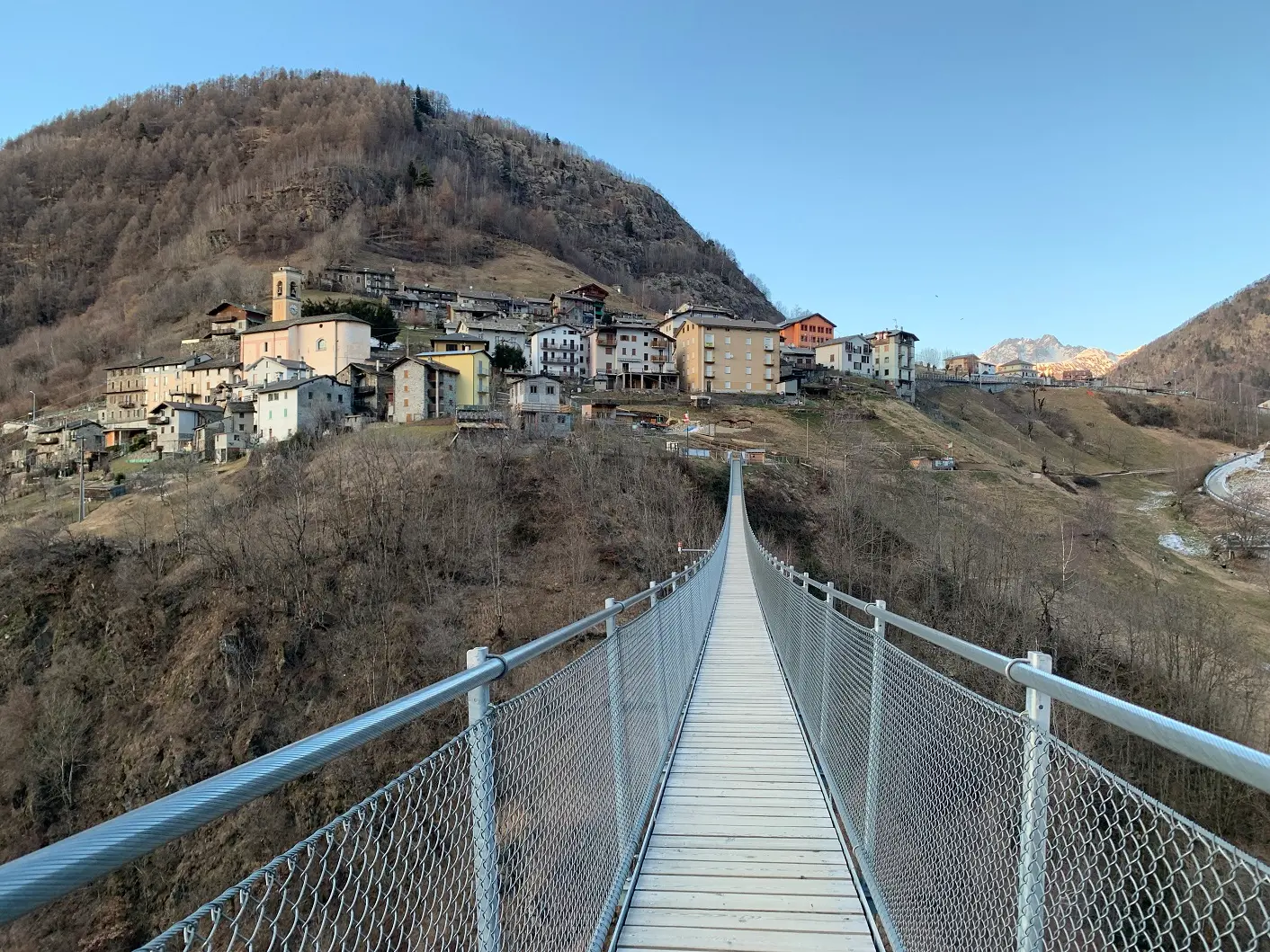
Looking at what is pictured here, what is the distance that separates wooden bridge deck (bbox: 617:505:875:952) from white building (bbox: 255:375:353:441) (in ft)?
128

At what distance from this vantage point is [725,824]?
4.45 m

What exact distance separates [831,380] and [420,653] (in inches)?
2079

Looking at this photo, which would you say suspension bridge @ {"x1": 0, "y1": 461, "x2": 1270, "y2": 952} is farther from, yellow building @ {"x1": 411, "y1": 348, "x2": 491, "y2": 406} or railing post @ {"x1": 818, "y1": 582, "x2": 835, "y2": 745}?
yellow building @ {"x1": 411, "y1": 348, "x2": 491, "y2": 406}

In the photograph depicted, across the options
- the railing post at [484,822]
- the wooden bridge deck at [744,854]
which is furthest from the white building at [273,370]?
Result: the railing post at [484,822]

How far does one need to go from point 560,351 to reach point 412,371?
70.9 ft

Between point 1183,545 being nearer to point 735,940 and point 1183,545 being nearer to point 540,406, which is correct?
point 540,406

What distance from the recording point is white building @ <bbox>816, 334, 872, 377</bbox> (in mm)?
72750

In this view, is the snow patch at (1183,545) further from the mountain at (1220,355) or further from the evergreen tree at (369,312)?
the mountain at (1220,355)

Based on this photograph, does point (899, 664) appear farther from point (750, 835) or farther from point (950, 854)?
point (750, 835)

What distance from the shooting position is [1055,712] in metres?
17.8

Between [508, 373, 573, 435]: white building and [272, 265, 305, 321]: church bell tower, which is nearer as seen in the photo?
[508, 373, 573, 435]: white building

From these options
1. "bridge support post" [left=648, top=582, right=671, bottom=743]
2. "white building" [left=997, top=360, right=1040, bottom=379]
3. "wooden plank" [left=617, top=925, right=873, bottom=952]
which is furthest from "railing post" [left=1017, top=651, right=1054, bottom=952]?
"white building" [left=997, top=360, right=1040, bottom=379]

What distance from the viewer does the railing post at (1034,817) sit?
210 centimetres

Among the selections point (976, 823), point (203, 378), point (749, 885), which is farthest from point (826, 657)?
point (203, 378)
